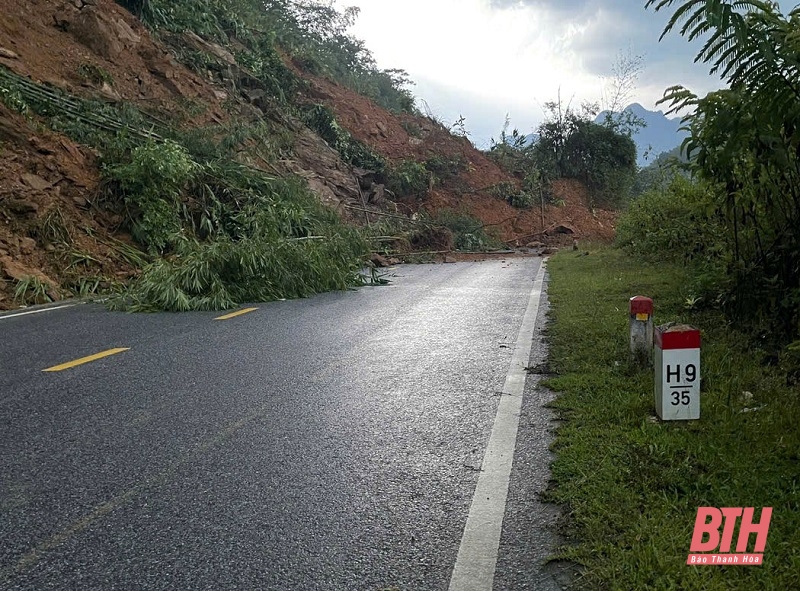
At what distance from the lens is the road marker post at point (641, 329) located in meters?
5.66

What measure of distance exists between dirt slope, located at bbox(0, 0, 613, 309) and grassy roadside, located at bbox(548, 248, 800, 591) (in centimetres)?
931

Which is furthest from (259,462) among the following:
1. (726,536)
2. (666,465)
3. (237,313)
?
(237,313)

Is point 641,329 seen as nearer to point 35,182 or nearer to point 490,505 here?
point 490,505

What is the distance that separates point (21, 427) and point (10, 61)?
1571 cm

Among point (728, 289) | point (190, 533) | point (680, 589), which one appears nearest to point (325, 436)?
point (190, 533)

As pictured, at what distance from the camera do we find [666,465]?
3.67 metres

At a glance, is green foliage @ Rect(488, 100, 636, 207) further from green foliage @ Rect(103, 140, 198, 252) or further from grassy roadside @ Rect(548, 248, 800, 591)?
grassy roadside @ Rect(548, 248, 800, 591)

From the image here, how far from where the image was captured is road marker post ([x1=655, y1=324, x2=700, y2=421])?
14.3ft

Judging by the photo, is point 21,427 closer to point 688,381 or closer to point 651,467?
point 651,467

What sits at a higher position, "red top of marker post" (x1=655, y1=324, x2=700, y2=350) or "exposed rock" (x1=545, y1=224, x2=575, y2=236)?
"exposed rock" (x1=545, y1=224, x2=575, y2=236)

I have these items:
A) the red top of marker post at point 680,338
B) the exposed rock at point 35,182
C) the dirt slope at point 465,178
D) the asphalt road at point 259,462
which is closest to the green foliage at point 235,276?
the asphalt road at point 259,462

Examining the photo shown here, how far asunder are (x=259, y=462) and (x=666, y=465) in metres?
2.21

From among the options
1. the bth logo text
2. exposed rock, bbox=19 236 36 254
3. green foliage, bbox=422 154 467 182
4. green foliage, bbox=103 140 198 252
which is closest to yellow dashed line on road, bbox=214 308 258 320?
exposed rock, bbox=19 236 36 254

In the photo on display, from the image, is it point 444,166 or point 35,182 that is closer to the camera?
point 35,182
